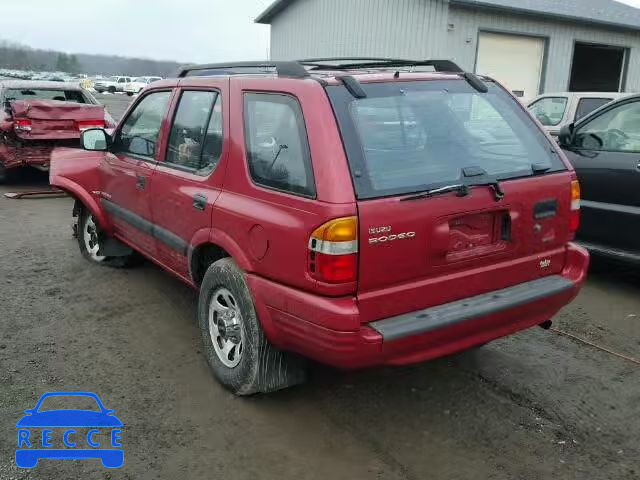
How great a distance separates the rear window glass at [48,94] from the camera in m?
10.4

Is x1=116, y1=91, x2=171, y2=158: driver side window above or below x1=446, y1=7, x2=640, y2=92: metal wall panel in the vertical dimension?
below

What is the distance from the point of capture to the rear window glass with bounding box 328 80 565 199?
2842 millimetres

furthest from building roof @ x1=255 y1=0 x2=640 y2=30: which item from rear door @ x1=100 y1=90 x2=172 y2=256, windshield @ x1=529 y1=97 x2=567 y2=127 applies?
rear door @ x1=100 y1=90 x2=172 y2=256

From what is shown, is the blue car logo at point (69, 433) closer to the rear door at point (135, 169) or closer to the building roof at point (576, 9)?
the rear door at point (135, 169)

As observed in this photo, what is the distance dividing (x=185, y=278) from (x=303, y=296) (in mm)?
1444

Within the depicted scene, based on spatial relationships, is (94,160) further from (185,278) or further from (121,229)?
(185,278)

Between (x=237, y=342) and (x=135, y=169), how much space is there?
1.70 metres

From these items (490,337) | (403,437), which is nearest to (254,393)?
(403,437)

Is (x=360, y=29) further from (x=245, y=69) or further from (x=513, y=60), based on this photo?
(x=245, y=69)

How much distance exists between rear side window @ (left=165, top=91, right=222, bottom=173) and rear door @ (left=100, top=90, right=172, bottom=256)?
234mm

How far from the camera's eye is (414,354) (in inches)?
114

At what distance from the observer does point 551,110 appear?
1010 centimetres

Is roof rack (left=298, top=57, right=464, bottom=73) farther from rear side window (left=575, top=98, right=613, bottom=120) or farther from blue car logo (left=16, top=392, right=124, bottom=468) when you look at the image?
rear side window (left=575, top=98, right=613, bottom=120)

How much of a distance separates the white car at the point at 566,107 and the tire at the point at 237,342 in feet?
24.0
